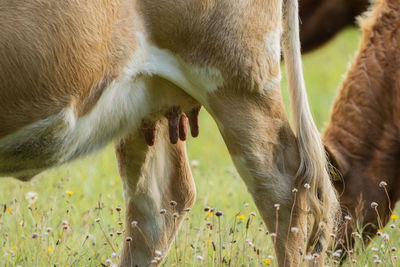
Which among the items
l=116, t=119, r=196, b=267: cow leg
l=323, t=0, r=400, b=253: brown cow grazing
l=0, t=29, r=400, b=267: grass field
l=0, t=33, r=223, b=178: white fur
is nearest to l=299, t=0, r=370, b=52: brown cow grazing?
l=0, t=29, r=400, b=267: grass field

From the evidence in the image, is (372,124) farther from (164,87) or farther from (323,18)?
(323,18)

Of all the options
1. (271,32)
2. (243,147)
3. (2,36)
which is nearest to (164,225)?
(243,147)

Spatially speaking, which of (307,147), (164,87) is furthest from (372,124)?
(164,87)

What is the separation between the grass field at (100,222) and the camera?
12.4ft

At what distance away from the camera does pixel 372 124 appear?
178 inches

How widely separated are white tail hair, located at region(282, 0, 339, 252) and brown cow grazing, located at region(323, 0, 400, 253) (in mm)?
794

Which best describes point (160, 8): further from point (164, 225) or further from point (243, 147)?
point (164, 225)

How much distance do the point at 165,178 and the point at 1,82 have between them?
1.30m

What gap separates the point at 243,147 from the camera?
341cm

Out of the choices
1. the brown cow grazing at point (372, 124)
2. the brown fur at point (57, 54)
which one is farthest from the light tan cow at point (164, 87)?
the brown cow grazing at point (372, 124)

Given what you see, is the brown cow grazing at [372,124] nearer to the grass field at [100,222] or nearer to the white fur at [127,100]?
the grass field at [100,222]

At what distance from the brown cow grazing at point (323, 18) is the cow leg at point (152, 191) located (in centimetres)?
355

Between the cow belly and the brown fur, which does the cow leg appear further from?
the brown fur

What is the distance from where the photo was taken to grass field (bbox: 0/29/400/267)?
379 cm
